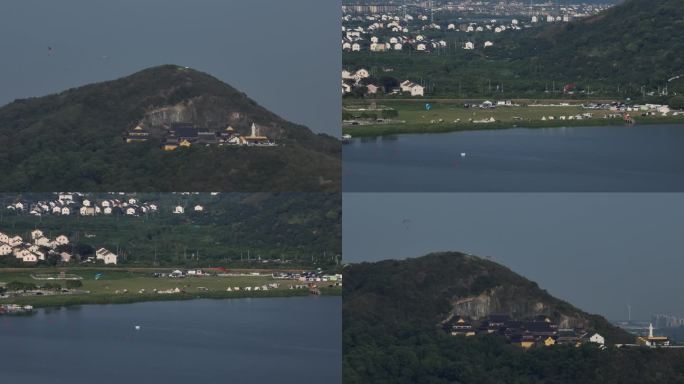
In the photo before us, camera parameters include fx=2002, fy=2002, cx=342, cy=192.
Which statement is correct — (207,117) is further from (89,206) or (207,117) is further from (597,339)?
(597,339)

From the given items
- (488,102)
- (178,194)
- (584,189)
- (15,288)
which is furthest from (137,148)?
(584,189)

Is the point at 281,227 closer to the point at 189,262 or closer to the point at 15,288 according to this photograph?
the point at 189,262

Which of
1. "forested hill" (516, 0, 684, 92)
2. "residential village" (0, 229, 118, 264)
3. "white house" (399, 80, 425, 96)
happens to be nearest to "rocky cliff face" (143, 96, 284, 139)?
"white house" (399, 80, 425, 96)

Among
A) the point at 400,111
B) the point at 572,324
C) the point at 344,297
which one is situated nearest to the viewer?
the point at 572,324

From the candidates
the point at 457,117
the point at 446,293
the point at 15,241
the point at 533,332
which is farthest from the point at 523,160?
the point at 15,241

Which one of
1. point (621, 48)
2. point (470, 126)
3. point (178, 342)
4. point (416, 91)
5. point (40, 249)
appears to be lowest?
point (178, 342)

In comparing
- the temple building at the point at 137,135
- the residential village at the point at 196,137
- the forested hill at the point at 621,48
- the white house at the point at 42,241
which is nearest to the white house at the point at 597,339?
the forested hill at the point at 621,48

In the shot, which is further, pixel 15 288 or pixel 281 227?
pixel 281 227
